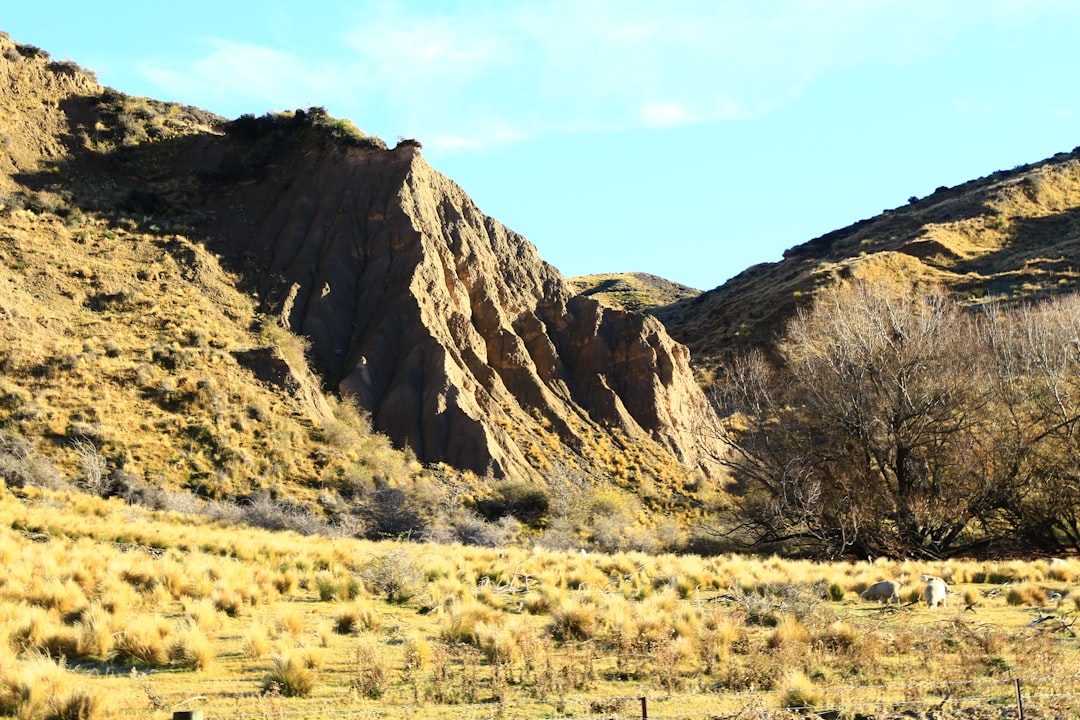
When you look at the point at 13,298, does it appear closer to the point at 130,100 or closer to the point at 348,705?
the point at 130,100

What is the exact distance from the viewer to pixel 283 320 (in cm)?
3897

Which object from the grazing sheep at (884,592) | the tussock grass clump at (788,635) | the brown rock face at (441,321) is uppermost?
the brown rock face at (441,321)

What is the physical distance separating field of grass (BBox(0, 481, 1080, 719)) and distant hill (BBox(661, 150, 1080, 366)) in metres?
44.8

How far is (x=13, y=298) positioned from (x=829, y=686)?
3440 centimetres

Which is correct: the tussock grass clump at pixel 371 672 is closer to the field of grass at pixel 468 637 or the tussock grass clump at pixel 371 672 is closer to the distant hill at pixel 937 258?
the field of grass at pixel 468 637

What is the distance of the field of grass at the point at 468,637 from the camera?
8844 mm

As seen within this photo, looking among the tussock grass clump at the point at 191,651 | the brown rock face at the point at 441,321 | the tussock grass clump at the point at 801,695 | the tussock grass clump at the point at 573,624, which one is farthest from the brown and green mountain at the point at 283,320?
the tussock grass clump at the point at 801,695

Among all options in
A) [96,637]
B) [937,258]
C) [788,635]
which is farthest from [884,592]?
[937,258]

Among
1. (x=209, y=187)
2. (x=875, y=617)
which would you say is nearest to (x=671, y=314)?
(x=209, y=187)

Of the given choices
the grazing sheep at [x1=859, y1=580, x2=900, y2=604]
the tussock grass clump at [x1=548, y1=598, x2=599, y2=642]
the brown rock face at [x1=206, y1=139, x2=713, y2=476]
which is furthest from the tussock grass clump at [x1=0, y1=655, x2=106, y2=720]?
the brown rock face at [x1=206, y1=139, x2=713, y2=476]

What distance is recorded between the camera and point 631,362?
45.6 m

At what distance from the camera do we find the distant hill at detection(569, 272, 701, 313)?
→ 95.6m

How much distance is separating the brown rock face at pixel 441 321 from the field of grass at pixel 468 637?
1915cm

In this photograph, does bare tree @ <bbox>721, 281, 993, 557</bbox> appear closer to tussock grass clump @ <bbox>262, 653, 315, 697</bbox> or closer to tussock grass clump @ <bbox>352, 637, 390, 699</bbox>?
tussock grass clump @ <bbox>352, 637, 390, 699</bbox>
